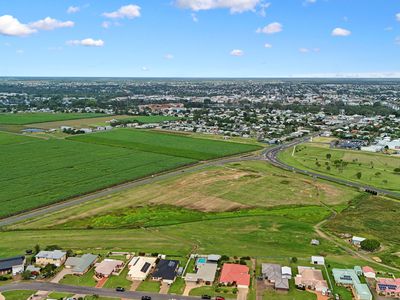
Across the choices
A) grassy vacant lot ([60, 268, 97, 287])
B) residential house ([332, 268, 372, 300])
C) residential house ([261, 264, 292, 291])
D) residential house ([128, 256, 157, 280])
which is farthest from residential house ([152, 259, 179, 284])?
residential house ([332, 268, 372, 300])

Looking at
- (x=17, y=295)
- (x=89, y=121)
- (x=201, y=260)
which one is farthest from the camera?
(x=89, y=121)

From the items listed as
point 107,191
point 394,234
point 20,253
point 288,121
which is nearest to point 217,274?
point 20,253

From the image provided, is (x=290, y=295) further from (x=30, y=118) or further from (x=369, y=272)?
(x=30, y=118)

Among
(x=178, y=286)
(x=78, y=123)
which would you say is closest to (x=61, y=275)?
(x=178, y=286)

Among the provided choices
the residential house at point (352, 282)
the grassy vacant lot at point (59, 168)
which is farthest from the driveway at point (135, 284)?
the grassy vacant lot at point (59, 168)

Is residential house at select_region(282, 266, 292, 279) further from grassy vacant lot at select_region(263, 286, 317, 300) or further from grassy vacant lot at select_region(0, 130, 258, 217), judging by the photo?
grassy vacant lot at select_region(0, 130, 258, 217)

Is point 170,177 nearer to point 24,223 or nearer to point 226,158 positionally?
point 226,158
